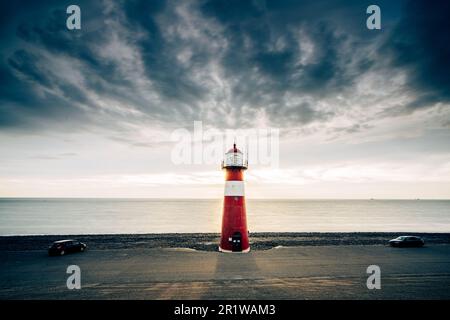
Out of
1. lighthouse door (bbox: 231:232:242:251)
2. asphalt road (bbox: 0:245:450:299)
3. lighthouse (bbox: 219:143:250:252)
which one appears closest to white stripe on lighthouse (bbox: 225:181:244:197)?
lighthouse (bbox: 219:143:250:252)

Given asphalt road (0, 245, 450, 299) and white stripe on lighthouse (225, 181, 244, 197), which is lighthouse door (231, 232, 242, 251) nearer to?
asphalt road (0, 245, 450, 299)

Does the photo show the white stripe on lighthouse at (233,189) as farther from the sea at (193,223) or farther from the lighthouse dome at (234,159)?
the sea at (193,223)

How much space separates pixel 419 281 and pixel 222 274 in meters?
10.8

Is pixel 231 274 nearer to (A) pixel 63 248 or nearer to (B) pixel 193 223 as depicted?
(A) pixel 63 248

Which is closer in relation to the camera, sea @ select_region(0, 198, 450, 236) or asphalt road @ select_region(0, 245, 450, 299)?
asphalt road @ select_region(0, 245, 450, 299)

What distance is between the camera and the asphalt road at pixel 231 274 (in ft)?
40.2

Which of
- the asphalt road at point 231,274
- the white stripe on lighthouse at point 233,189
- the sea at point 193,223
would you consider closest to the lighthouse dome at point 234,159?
the white stripe on lighthouse at point 233,189

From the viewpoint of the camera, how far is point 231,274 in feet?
50.4

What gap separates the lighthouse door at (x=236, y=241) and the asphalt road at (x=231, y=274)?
957mm

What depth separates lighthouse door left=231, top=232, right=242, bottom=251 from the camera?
69.4 feet

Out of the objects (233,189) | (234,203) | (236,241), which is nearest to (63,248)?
(236,241)

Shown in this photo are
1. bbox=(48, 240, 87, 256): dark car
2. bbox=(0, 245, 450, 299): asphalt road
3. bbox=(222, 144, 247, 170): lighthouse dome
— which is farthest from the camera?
bbox=(48, 240, 87, 256): dark car
